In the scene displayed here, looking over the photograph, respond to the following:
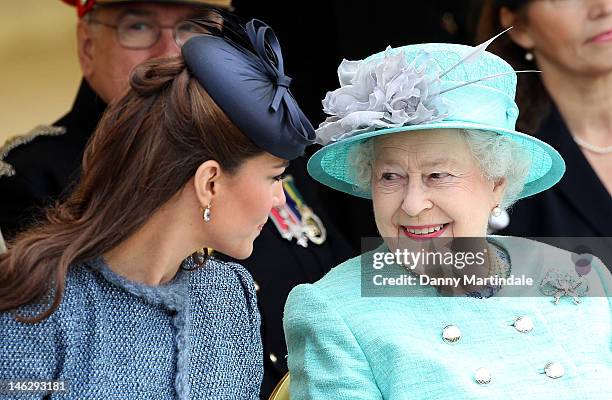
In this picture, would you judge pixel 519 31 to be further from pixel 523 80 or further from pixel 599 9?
pixel 599 9

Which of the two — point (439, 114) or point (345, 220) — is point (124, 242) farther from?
point (345, 220)

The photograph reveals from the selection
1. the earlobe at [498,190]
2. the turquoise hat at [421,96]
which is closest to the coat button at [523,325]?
the earlobe at [498,190]

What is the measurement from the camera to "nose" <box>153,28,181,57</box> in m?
3.52

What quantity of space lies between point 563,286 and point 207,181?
2.75 ft

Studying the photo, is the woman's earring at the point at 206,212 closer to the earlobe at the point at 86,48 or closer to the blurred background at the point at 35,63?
the earlobe at the point at 86,48

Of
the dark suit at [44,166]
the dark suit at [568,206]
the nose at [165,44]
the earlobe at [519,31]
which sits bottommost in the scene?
the dark suit at [568,206]

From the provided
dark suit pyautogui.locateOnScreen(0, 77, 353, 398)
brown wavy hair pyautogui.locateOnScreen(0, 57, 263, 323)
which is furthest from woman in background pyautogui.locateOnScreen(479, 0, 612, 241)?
brown wavy hair pyautogui.locateOnScreen(0, 57, 263, 323)

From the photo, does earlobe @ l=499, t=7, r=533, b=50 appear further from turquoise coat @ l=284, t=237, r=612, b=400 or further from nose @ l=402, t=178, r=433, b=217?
nose @ l=402, t=178, r=433, b=217

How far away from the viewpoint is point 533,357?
2.53m

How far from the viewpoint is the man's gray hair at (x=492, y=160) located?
2543mm

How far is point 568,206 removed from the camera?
3670 millimetres

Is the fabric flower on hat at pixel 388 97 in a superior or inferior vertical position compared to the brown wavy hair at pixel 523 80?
superior

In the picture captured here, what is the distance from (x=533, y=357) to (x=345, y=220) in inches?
78.7

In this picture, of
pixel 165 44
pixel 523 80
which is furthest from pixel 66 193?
pixel 523 80
